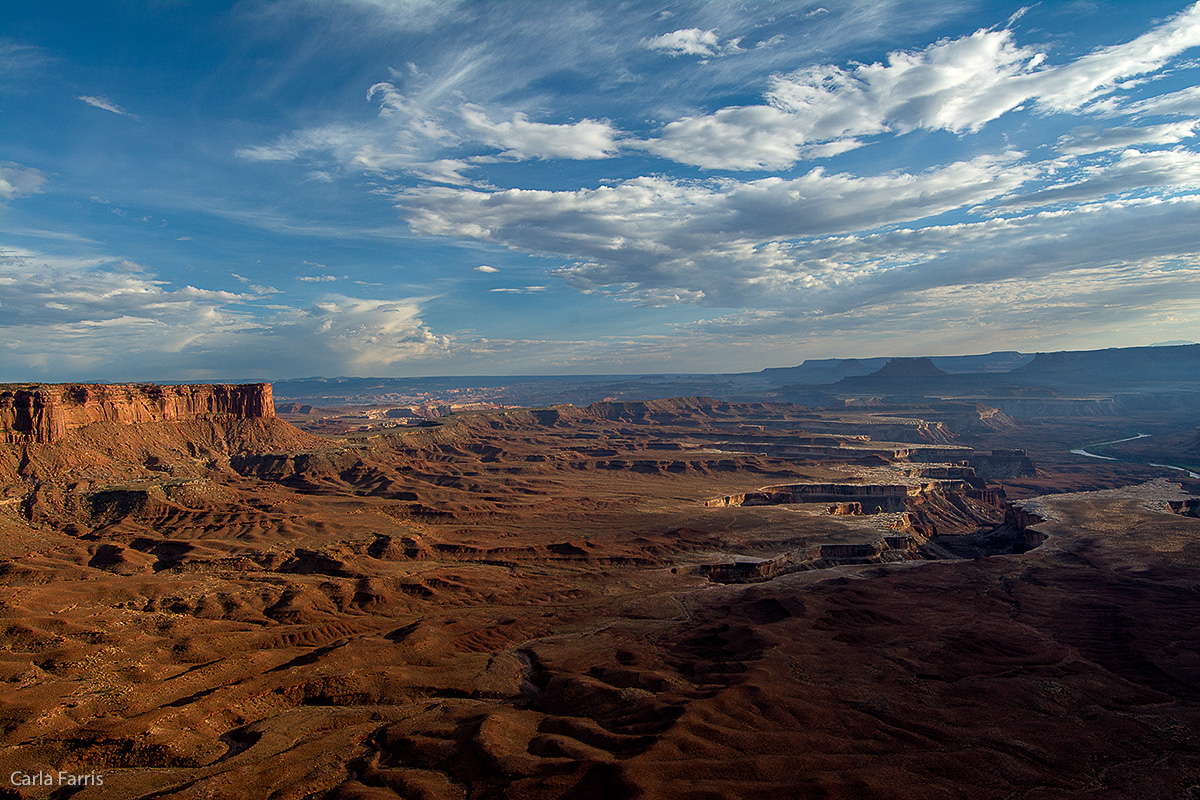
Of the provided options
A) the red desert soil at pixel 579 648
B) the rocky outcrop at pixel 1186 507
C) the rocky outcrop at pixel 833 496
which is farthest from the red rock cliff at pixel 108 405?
the rocky outcrop at pixel 1186 507

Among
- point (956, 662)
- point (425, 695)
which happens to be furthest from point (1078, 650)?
point (425, 695)

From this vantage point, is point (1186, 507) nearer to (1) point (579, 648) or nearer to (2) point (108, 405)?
(1) point (579, 648)

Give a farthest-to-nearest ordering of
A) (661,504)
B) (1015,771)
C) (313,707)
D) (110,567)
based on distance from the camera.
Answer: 1. (661,504)
2. (110,567)
3. (313,707)
4. (1015,771)

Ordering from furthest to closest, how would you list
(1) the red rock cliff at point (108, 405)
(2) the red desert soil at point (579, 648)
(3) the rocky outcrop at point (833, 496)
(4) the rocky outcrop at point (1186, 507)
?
1. (3) the rocky outcrop at point (833, 496)
2. (1) the red rock cliff at point (108, 405)
3. (4) the rocky outcrop at point (1186, 507)
4. (2) the red desert soil at point (579, 648)

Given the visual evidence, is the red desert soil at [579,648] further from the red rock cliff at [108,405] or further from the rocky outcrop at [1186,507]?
the red rock cliff at [108,405]

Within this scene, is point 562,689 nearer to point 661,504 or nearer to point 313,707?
point 313,707

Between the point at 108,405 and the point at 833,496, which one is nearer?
the point at 108,405

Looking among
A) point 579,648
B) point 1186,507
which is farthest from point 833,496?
point 579,648
